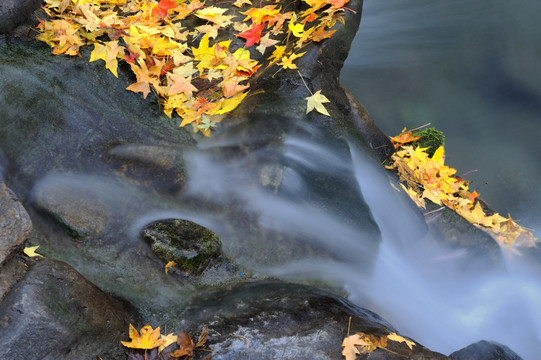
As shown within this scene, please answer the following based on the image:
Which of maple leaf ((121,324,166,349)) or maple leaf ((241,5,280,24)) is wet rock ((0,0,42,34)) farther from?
maple leaf ((121,324,166,349))

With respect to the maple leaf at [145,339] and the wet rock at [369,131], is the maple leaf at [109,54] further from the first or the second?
the wet rock at [369,131]

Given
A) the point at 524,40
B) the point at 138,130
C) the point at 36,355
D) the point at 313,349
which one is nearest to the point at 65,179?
the point at 138,130

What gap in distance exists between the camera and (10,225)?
88.7 inches

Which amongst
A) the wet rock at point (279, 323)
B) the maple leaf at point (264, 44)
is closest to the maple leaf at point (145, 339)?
the wet rock at point (279, 323)

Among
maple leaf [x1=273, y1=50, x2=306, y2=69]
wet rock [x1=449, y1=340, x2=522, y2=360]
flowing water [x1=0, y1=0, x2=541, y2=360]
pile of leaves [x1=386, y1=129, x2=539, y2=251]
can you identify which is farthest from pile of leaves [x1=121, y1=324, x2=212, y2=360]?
pile of leaves [x1=386, y1=129, x2=539, y2=251]

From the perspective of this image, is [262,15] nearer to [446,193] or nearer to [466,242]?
[446,193]

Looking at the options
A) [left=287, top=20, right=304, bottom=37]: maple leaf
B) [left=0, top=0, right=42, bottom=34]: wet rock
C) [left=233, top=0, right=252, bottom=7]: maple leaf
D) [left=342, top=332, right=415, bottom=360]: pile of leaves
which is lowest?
[left=342, top=332, right=415, bottom=360]: pile of leaves

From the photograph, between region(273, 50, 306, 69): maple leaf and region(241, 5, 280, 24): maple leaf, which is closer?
region(273, 50, 306, 69): maple leaf

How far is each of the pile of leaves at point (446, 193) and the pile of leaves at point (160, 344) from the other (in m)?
2.25

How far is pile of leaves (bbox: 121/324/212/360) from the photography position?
235cm

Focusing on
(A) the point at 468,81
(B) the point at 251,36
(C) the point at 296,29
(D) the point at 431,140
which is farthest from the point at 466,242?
(A) the point at 468,81

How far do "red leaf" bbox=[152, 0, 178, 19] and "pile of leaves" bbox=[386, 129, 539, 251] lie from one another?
2.47 meters

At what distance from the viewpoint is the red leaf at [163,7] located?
13.7 ft

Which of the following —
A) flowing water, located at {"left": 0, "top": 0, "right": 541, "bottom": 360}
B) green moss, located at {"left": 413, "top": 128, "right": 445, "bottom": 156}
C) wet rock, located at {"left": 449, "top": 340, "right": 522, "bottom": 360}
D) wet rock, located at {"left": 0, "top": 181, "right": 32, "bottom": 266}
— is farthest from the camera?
green moss, located at {"left": 413, "top": 128, "right": 445, "bottom": 156}
